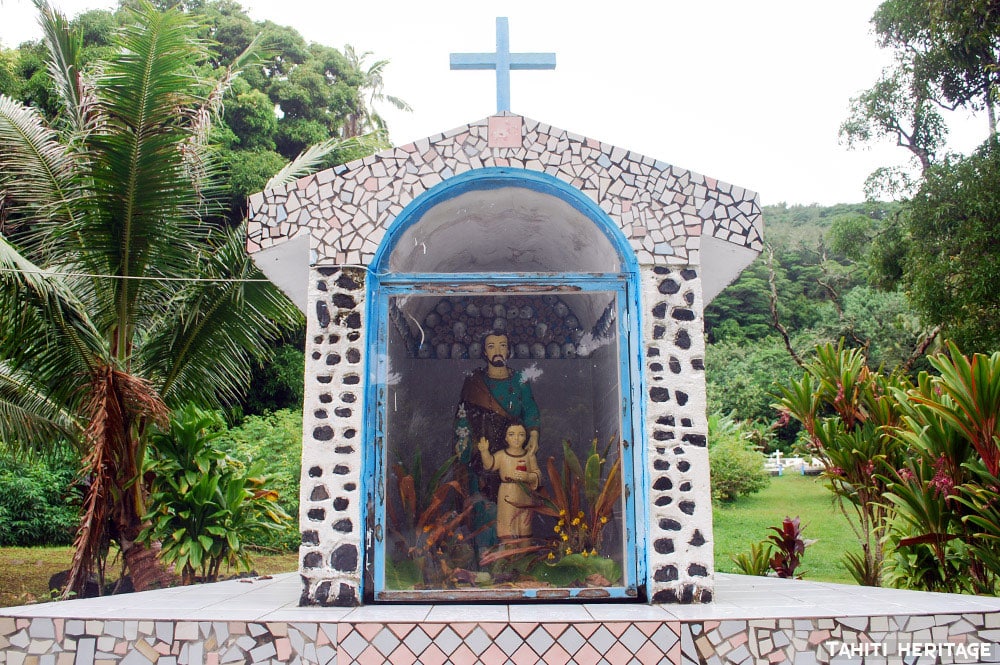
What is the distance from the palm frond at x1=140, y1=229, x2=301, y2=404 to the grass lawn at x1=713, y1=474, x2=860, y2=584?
690 centimetres

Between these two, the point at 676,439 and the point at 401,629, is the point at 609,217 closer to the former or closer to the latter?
the point at 676,439

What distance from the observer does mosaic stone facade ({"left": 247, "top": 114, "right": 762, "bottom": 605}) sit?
190 inches

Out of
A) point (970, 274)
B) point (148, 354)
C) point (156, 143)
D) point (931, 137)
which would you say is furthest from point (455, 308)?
point (931, 137)

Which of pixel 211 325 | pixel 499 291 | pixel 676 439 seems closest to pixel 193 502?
pixel 211 325

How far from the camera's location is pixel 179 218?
24.6 feet

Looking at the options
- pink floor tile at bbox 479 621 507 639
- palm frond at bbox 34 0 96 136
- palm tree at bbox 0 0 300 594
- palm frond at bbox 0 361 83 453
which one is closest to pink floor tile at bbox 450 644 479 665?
pink floor tile at bbox 479 621 507 639

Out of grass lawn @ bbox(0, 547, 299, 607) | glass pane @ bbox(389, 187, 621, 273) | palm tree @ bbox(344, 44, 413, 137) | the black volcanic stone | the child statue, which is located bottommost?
grass lawn @ bbox(0, 547, 299, 607)

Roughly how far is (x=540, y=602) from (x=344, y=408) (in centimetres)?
166

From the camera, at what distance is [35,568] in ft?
40.8

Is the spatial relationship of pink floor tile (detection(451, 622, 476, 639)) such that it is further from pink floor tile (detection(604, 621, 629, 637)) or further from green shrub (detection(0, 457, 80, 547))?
green shrub (detection(0, 457, 80, 547))

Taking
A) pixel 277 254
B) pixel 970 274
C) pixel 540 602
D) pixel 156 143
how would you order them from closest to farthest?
pixel 540 602 → pixel 277 254 → pixel 156 143 → pixel 970 274

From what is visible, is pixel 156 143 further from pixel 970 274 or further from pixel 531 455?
pixel 970 274

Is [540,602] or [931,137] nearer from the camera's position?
[540,602]

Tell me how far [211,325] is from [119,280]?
914 millimetres
